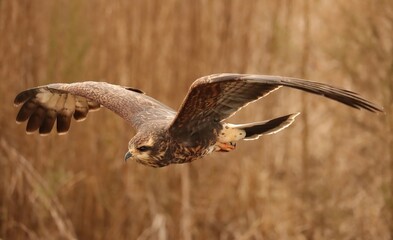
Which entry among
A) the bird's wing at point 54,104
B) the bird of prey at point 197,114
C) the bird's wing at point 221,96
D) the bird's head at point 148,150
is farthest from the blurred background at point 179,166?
the bird's wing at point 221,96

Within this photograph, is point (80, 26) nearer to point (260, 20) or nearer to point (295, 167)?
point (260, 20)

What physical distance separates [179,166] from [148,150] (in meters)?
2.54

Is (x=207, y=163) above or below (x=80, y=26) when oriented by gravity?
below

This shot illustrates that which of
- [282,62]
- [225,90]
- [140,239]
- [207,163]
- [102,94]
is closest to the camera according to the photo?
[225,90]

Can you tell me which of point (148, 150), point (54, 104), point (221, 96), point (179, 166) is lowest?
point (148, 150)

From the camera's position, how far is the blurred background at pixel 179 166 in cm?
727

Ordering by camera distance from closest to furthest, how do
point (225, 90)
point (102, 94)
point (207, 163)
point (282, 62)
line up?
point (225, 90)
point (102, 94)
point (207, 163)
point (282, 62)

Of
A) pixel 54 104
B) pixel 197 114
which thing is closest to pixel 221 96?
pixel 197 114

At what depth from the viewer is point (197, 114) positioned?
518 centimetres

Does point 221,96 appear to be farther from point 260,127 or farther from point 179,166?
point 179,166

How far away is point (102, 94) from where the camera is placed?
5.93m

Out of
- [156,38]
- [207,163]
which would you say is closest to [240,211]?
[207,163]

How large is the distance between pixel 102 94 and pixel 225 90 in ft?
3.79

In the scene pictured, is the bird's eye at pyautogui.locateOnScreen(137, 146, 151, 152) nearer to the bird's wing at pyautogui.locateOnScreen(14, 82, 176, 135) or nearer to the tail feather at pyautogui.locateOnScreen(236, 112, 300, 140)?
the tail feather at pyautogui.locateOnScreen(236, 112, 300, 140)
